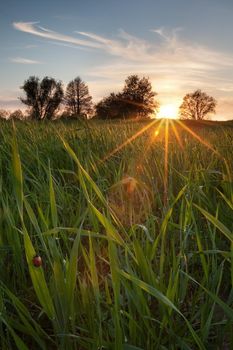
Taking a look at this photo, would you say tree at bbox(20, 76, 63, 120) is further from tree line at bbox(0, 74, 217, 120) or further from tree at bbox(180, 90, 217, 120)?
tree at bbox(180, 90, 217, 120)

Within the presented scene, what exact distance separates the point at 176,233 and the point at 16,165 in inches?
42.4

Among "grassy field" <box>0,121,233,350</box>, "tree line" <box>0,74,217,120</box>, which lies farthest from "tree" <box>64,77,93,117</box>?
"grassy field" <box>0,121,233,350</box>

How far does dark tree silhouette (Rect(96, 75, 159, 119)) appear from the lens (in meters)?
50.3

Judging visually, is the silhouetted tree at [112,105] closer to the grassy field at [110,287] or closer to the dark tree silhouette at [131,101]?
the dark tree silhouette at [131,101]

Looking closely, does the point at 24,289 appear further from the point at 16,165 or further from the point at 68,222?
the point at 16,165

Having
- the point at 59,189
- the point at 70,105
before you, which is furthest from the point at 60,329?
the point at 70,105

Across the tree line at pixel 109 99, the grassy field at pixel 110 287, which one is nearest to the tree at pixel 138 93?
the tree line at pixel 109 99

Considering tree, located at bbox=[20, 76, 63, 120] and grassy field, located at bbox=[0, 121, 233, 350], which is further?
tree, located at bbox=[20, 76, 63, 120]

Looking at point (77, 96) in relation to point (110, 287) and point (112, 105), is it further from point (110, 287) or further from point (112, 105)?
point (110, 287)

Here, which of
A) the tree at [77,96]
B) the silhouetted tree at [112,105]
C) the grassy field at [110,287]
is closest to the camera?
the grassy field at [110,287]

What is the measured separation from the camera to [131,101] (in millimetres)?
58000

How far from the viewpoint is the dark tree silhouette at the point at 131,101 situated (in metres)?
50.3

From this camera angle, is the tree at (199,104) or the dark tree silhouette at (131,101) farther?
the tree at (199,104)

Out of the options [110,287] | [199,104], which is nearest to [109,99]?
[199,104]
